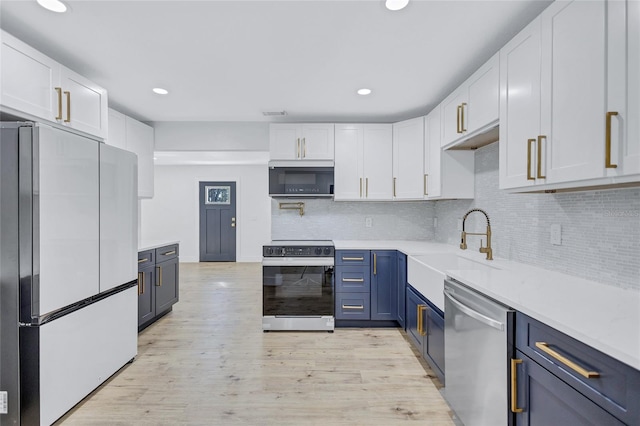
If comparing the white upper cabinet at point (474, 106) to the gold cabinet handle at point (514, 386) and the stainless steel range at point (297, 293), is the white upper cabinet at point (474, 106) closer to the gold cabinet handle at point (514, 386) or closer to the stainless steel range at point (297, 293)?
the gold cabinet handle at point (514, 386)

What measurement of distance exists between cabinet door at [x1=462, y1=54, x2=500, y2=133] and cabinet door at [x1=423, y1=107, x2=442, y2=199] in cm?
61

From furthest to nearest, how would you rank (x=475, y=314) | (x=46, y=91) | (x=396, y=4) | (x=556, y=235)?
A: (x=46, y=91), (x=556, y=235), (x=396, y=4), (x=475, y=314)

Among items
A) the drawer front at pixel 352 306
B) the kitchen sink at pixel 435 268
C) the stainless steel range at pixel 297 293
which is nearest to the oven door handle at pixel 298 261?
the stainless steel range at pixel 297 293

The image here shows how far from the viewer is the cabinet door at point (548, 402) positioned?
3.07 ft

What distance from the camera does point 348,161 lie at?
11.9ft

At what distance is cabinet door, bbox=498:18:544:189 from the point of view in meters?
1.60

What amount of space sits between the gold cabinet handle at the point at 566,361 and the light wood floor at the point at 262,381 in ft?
3.49

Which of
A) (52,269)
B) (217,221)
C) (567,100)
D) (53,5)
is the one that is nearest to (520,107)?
(567,100)

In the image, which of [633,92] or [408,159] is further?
[408,159]

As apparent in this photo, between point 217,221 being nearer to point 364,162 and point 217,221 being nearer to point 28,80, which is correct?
point 364,162

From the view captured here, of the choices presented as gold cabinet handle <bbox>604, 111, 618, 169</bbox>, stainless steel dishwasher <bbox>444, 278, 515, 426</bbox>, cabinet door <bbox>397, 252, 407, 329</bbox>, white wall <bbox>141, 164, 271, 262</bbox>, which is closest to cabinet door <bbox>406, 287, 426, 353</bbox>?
cabinet door <bbox>397, 252, 407, 329</bbox>

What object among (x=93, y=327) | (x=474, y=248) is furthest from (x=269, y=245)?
(x=474, y=248)

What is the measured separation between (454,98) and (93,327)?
3225 millimetres

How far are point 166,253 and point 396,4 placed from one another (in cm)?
328
